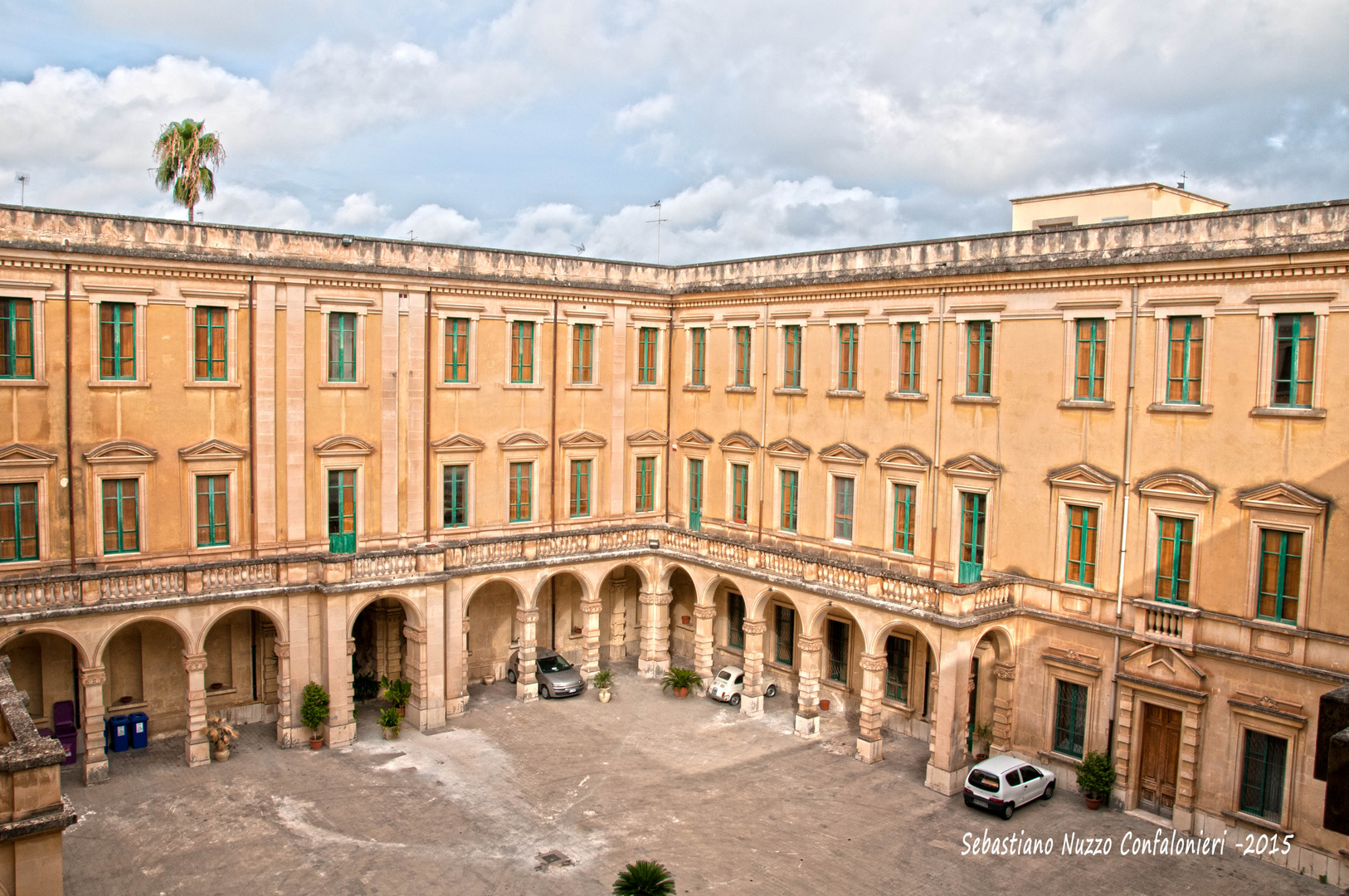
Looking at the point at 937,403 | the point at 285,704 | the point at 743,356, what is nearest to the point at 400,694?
the point at 285,704

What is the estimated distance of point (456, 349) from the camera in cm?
3388

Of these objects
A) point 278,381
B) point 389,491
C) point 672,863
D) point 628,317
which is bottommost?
point 672,863

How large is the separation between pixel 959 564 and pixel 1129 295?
8905 mm

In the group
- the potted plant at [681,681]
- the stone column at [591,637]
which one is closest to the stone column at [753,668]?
the potted plant at [681,681]

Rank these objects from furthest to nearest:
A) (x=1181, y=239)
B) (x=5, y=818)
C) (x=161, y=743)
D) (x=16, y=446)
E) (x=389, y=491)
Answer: (x=389, y=491), (x=161, y=743), (x=16, y=446), (x=1181, y=239), (x=5, y=818)

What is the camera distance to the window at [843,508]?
33125 millimetres

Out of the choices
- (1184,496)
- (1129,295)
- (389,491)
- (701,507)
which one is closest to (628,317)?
(701,507)

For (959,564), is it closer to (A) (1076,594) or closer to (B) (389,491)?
(A) (1076,594)

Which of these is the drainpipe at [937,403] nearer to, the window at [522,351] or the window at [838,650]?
the window at [838,650]

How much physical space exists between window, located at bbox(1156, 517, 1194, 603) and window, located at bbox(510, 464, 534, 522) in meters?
20.2

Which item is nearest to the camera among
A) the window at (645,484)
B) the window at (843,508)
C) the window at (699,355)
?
the window at (843,508)

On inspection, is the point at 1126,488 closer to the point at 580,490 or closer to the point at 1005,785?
the point at 1005,785

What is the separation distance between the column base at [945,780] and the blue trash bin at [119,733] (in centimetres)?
2262

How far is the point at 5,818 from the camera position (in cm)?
1343
